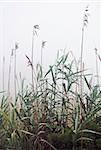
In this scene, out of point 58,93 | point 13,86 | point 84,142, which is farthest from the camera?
point 13,86

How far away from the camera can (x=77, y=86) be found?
1.56 m

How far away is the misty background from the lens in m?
1.59

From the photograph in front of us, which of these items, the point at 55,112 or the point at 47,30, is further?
the point at 47,30

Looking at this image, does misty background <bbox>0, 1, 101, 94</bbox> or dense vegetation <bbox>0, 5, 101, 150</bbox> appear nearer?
dense vegetation <bbox>0, 5, 101, 150</bbox>

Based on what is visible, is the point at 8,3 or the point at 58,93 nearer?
the point at 58,93

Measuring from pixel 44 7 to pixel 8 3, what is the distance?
9.3 inches

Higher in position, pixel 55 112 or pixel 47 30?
pixel 47 30

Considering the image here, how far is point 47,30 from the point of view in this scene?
1.63m

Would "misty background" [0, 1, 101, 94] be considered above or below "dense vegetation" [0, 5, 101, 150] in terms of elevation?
above

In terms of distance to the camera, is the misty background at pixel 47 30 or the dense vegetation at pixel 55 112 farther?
the misty background at pixel 47 30

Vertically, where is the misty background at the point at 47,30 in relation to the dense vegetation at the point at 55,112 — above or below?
above

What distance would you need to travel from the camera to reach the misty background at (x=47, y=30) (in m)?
1.59

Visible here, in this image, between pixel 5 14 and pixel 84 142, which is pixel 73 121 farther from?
pixel 5 14

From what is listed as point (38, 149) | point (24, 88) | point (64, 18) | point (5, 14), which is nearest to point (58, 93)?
point (24, 88)
